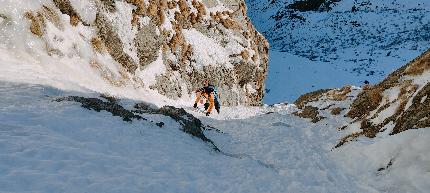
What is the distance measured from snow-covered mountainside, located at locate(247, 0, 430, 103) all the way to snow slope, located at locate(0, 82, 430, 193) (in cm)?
3587

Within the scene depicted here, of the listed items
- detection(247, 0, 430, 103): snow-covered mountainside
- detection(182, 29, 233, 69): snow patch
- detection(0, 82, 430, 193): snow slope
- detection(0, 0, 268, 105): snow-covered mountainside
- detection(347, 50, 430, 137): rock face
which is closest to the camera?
detection(0, 82, 430, 193): snow slope

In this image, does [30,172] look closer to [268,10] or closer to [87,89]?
[87,89]

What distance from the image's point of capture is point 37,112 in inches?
452

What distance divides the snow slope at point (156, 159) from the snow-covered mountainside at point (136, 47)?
376 cm

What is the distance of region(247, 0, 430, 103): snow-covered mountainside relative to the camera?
5191 centimetres

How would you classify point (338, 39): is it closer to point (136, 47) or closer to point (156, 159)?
point (136, 47)

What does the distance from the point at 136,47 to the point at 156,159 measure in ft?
55.7

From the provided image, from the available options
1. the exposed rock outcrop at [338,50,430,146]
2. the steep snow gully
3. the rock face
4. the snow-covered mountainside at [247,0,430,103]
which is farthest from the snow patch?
the snow-covered mountainside at [247,0,430,103]

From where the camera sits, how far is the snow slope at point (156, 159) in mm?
8070

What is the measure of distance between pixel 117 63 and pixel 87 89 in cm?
610

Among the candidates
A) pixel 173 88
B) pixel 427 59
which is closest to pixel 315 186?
pixel 427 59

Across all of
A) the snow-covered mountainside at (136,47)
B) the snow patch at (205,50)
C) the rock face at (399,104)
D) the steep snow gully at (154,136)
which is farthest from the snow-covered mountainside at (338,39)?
the rock face at (399,104)

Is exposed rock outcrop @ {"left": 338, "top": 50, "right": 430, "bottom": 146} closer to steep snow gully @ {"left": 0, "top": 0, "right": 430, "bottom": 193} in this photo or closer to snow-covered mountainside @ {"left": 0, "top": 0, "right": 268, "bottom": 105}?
steep snow gully @ {"left": 0, "top": 0, "right": 430, "bottom": 193}

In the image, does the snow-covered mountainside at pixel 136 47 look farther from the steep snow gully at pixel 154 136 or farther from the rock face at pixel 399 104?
the rock face at pixel 399 104
